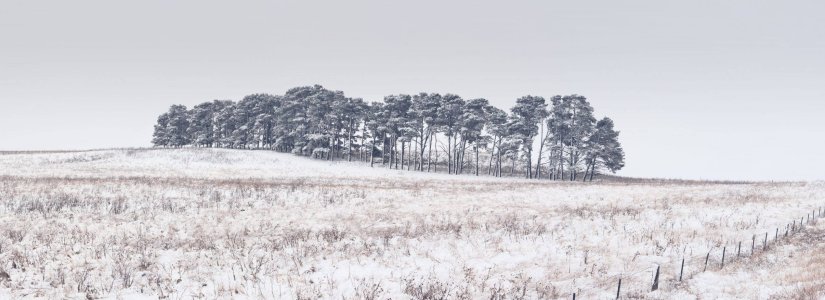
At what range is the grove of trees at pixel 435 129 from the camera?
54.1m

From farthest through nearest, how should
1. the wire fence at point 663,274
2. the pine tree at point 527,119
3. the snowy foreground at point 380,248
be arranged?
the pine tree at point 527,119, the wire fence at point 663,274, the snowy foreground at point 380,248

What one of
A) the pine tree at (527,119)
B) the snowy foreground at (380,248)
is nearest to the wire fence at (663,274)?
the snowy foreground at (380,248)

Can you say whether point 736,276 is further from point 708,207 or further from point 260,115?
point 260,115

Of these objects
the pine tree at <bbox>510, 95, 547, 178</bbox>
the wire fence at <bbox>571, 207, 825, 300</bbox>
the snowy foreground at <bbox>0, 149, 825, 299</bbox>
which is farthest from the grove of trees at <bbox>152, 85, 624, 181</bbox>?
the wire fence at <bbox>571, 207, 825, 300</bbox>

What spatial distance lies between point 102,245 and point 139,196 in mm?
A: 9622

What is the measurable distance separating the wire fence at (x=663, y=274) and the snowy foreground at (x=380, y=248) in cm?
5

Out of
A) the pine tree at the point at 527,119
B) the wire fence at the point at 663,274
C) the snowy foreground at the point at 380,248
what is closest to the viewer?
the snowy foreground at the point at 380,248

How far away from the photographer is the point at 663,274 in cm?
1038

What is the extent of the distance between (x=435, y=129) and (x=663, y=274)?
4725cm

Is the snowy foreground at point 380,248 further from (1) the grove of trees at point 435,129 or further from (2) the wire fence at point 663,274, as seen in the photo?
(1) the grove of trees at point 435,129

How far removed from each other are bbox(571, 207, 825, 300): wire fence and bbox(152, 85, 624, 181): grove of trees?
134 ft

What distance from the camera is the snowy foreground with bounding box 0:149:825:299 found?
8961mm

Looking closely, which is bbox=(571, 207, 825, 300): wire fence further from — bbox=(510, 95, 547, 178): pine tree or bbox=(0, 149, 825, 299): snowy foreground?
bbox=(510, 95, 547, 178): pine tree

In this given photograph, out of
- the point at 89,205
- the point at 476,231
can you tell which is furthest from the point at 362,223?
the point at 89,205
